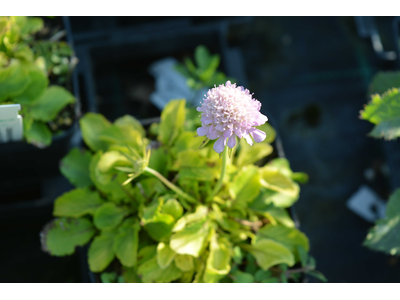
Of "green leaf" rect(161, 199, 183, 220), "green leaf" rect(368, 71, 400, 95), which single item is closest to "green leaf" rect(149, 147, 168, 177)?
"green leaf" rect(161, 199, 183, 220)

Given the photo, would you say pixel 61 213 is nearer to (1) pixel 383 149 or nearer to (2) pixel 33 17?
(2) pixel 33 17

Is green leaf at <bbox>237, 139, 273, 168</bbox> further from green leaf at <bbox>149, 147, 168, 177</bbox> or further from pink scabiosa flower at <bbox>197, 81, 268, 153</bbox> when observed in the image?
pink scabiosa flower at <bbox>197, 81, 268, 153</bbox>

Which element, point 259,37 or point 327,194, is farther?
point 259,37

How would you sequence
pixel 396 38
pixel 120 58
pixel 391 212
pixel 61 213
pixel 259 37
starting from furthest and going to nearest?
pixel 259 37 < pixel 120 58 < pixel 396 38 < pixel 391 212 < pixel 61 213

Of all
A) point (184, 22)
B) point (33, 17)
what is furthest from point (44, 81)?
point (184, 22)

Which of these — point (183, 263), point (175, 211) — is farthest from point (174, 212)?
point (183, 263)

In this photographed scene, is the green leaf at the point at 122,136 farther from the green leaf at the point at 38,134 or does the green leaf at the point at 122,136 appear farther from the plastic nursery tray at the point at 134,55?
the plastic nursery tray at the point at 134,55

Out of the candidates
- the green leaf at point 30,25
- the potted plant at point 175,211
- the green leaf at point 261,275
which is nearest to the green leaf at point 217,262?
the potted plant at point 175,211
